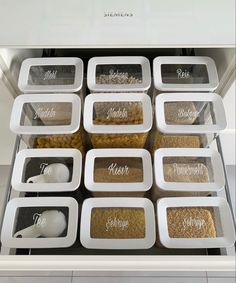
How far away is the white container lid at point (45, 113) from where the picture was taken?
657mm

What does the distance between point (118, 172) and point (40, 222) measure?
190mm

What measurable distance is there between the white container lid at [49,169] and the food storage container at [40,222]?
3 centimetres

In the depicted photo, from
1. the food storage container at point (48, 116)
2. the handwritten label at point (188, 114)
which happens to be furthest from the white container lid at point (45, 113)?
the handwritten label at point (188, 114)

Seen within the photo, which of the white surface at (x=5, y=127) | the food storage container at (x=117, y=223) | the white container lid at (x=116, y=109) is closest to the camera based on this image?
the food storage container at (x=117, y=223)

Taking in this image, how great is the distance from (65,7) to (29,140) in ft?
1.00

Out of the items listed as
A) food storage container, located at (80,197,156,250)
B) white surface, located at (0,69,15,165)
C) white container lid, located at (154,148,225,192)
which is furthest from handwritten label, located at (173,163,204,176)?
white surface, located at (0,69,15,165)

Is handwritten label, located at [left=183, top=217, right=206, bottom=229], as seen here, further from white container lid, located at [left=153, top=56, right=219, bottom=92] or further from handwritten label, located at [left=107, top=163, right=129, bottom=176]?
white container lid, located at [left=153, top=56, right=219, bottom=92]

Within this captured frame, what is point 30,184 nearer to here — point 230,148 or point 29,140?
point 29,140

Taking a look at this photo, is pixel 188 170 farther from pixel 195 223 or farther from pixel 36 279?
pixel 36 279

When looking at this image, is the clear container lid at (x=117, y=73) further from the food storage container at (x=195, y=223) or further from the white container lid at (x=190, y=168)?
the food storage container at (x=195, y=223)

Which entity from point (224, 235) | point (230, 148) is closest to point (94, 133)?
point (224, 235)

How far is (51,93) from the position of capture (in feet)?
2.33

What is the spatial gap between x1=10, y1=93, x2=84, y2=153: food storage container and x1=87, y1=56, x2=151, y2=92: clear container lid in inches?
2.6

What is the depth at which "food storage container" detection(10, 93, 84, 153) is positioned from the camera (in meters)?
0.68
